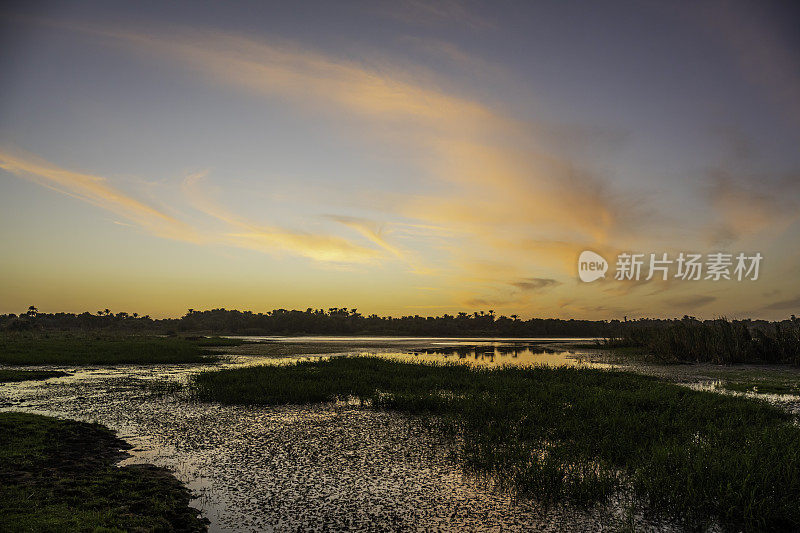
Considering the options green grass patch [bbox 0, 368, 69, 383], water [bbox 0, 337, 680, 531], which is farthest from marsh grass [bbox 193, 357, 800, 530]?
green grass patch [bbox 0, 368, 69, 383]

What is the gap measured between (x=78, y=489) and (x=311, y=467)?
12.8 ft

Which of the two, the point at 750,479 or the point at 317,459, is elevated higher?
the point at 750,479

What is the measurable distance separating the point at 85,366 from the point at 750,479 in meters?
33.2

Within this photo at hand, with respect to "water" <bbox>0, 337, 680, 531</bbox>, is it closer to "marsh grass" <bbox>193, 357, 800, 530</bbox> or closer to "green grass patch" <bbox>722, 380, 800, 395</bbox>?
"marsh grass" <bbox>193, 357, 800, 530</bbox>

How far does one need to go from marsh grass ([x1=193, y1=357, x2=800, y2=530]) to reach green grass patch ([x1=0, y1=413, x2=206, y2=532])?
5.55 meters

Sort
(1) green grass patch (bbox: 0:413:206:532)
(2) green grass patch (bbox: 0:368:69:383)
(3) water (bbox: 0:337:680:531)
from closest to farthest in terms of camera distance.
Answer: (1) green grass patch (bbox: 0:413:206:532)
(3) water (bbox: 0:337:680:531)
(2) green grass patch (bbox: 0:368:69:383)

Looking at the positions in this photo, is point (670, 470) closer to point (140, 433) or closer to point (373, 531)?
point (373, 531)

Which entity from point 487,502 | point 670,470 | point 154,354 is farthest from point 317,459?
point 154,354

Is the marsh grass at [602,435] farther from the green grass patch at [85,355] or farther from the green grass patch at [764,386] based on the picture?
the green grass patch at [85,355]

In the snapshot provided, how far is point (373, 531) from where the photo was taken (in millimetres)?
6457

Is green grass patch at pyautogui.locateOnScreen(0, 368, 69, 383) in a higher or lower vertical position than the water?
lower

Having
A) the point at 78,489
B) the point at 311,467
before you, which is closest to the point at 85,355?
the point at 78,489

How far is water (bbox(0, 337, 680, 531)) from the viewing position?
6805 millimetres

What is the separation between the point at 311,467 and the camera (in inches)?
354
